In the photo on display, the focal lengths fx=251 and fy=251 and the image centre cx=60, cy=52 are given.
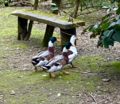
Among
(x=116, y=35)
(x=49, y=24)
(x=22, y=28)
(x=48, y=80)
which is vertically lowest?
(x=48, y=80)

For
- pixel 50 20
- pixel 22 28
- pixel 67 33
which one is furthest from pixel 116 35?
pixel 22 28

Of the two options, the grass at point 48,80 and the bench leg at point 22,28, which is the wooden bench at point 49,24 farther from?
the grass at point 48,80

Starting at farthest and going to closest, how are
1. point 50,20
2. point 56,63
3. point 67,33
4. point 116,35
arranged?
1. point 50,20
2. point 67,33
3. point 56,63
4. point 116,35

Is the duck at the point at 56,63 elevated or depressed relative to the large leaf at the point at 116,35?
depressed

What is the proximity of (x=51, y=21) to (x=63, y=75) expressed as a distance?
1.55 meters

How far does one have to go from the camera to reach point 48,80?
13.0 feet

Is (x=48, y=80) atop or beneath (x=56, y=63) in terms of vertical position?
beneath

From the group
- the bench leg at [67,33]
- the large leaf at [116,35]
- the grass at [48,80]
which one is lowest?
the grass at [48,80]

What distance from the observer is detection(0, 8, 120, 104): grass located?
3.42 m

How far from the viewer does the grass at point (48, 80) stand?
11.2 ft

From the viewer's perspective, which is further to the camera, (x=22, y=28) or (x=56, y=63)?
(x=22, y=28)

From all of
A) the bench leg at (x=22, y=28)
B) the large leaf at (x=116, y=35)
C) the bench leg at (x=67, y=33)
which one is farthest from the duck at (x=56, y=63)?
the bench leg at (x=22, y=28)

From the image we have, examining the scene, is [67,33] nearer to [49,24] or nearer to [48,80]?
[49,24]

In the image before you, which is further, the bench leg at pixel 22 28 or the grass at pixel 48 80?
the bench leg at pixel 22 28
